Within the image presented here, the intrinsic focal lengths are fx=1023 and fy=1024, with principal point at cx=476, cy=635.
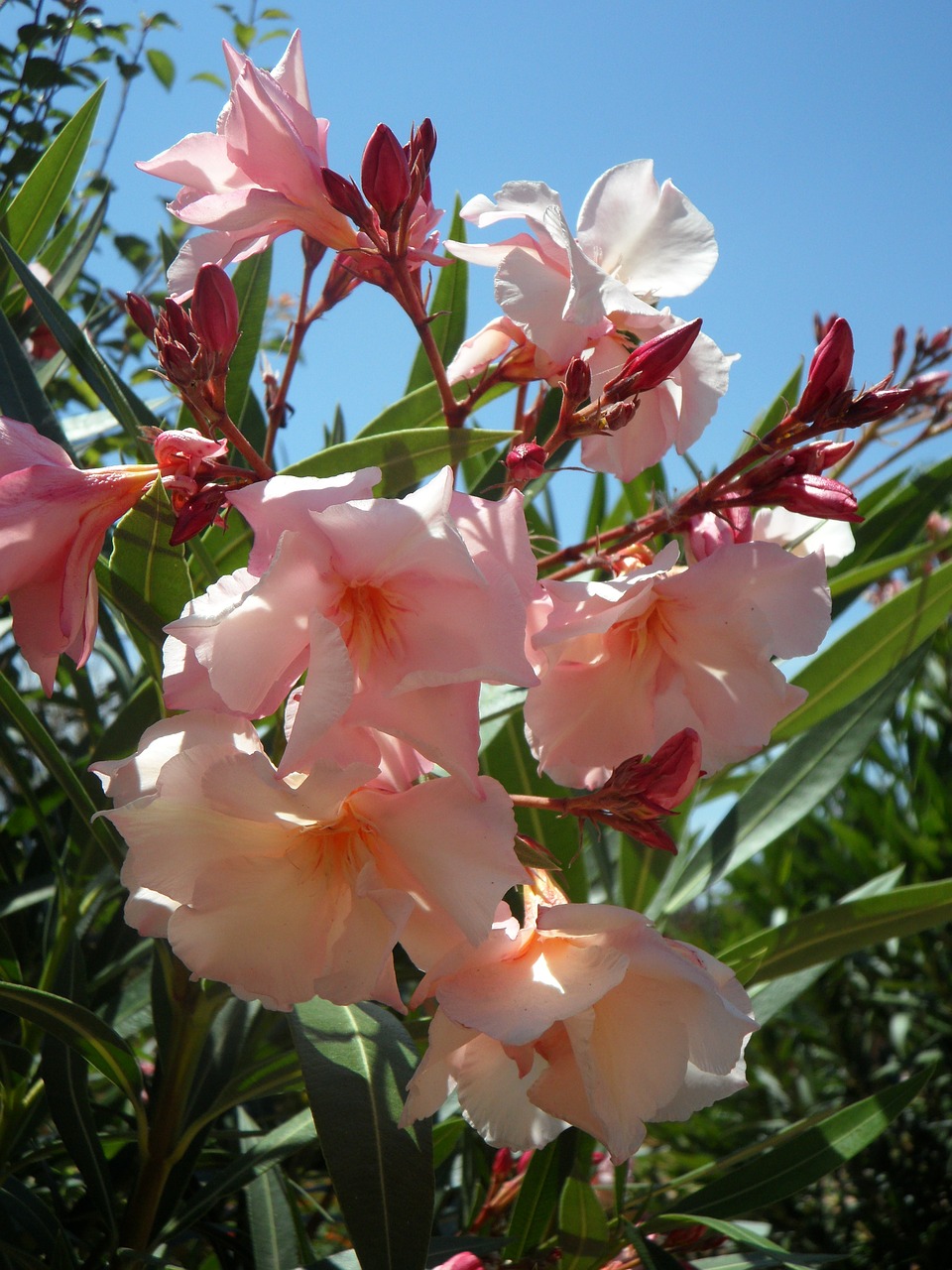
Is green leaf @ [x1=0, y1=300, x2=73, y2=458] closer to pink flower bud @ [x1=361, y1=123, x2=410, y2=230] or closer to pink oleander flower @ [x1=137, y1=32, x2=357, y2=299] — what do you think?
pink oleander flower @ [x1=137, y1=32, x2=357, y2=299]

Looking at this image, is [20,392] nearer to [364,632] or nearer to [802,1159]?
[364,632]

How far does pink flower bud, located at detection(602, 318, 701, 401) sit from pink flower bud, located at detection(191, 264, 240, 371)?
0.94 feet

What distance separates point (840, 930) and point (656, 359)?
65cm

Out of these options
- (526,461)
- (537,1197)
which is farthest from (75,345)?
(537,1197)

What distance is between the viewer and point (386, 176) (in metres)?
0.76

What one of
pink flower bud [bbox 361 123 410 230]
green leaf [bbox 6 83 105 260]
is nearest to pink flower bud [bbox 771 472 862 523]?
pink flower bud [bbox 361 123 410 230]

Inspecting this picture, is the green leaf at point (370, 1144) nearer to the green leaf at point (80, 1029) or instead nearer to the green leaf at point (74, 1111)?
the green leaf at point (80, 1029)

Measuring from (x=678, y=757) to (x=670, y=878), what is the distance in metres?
0.75

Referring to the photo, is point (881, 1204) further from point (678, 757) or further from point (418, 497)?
point (418, 497)

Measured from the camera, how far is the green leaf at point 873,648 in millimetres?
1218

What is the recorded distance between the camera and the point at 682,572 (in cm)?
69


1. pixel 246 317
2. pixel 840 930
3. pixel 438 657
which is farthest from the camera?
pixel 246 317

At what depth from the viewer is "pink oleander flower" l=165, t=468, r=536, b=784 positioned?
0.56 meters

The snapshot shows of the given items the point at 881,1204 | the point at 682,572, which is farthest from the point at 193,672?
the point at 881,1204
